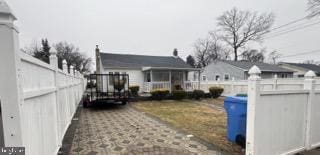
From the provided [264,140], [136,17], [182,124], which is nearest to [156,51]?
[136,17]

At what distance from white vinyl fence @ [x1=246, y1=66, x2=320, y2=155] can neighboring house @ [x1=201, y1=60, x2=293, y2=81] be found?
17461 millimetres

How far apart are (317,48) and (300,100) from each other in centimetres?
3413

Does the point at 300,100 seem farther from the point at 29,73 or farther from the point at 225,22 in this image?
the point at 225,22

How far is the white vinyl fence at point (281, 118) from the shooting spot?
2.86m

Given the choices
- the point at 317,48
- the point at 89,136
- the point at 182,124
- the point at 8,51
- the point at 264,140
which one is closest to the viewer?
the point at 8,51

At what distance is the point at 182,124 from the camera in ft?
19.4

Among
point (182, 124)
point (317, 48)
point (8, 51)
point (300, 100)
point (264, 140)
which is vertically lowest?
point (182, 124)

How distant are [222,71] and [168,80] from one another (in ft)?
→ 34.0

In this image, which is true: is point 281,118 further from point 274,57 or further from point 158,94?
point 274,57

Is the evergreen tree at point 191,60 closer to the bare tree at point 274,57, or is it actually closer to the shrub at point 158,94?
the bare tree at point 274,57

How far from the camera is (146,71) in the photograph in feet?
58.4

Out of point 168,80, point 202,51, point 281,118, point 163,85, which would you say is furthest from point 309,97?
point 202,51

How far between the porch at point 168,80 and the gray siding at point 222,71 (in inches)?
279

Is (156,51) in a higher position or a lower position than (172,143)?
higher
